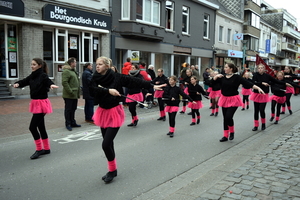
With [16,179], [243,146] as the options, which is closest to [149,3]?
[243,146]

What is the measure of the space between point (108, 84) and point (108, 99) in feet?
0.80

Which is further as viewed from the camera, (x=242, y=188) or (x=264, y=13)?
(x=264, y=13)

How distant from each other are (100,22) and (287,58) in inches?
2184

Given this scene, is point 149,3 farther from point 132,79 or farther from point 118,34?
point 132,79

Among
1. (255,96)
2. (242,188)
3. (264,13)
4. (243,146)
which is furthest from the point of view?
(264,13)

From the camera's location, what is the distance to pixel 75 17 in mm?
16047

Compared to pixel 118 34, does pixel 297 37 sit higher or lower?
higher

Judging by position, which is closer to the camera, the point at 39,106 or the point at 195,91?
the point at 39,106

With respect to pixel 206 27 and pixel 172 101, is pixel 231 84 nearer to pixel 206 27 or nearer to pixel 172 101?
pixel 172 101

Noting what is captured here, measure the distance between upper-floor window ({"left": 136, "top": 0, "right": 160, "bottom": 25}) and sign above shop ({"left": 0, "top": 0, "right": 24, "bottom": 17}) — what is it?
8079 mm

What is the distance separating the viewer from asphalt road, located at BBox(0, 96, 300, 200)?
4.38m

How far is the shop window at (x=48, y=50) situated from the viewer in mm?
15305

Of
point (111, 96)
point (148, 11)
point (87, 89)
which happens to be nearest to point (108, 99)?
point (111, 96)

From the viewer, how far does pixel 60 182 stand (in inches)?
183
